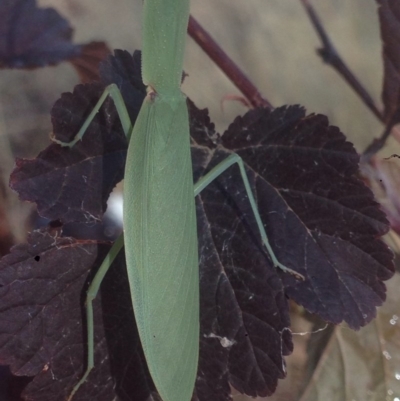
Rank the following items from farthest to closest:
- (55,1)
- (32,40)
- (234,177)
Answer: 1. (55,1)
2. (32,40)
3. (234,177)

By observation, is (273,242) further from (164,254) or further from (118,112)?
(118,112)

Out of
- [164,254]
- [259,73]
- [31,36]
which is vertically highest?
[31,36]

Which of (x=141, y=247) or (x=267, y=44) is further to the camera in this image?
(x=267, y=44)

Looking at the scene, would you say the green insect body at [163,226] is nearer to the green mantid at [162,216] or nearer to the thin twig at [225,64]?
the green mantid at [162,216]

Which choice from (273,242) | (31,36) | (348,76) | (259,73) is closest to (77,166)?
(273,242)

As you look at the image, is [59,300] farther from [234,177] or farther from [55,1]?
[55,1]

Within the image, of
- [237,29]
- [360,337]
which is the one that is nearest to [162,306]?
[360,337]
